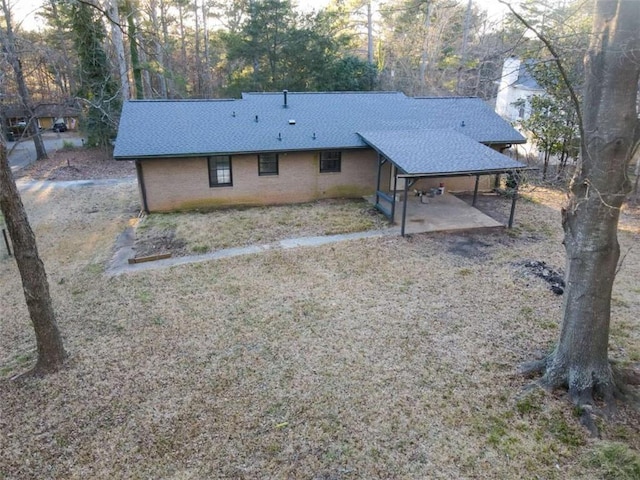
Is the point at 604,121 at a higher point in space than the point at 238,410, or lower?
higher

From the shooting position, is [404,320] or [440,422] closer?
[440,422]

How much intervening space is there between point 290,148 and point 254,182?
190 cm

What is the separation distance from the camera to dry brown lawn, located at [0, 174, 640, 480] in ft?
17.2

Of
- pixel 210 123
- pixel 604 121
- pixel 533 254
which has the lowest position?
pixel 533 254

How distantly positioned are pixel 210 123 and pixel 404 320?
38.3ft

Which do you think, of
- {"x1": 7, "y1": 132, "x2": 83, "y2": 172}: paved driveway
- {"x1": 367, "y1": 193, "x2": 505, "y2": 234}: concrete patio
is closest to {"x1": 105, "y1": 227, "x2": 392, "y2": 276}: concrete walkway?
{"x1": 367, "y1": 193, "x2": 505, "y2": 234}: concrete patio

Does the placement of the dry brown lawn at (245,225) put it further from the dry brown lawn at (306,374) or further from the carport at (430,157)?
the dry brown lawn at (306,374)

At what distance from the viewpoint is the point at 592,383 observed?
19.8 ft

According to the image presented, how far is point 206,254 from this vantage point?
39.6ft

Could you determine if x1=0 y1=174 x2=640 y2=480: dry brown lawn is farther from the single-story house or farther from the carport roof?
the single-story house

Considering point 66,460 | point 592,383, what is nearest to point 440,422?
point 592,383

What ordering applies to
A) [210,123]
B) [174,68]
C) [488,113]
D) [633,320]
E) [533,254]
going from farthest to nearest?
[174,68] → [488,113] → [210,123] → [533,254] → [633,320]

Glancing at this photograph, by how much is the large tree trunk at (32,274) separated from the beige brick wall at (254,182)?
926cm

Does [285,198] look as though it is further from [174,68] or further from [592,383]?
[174,68]
